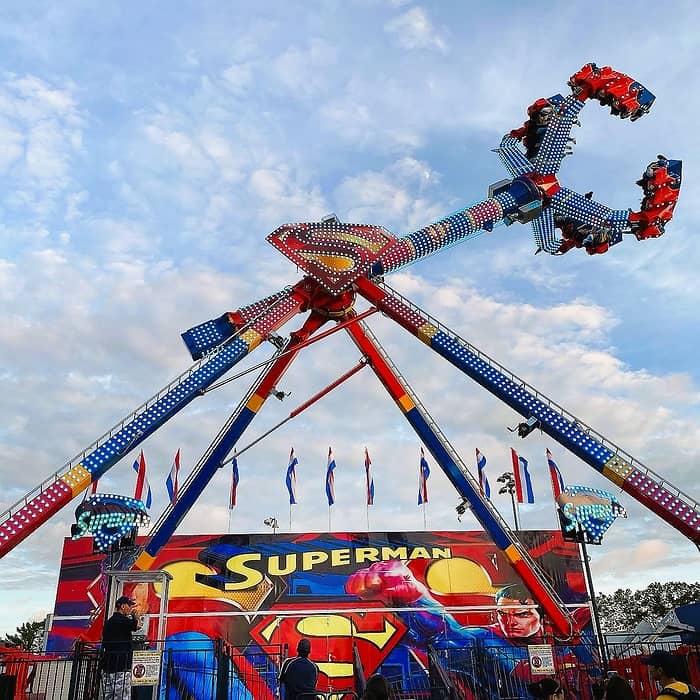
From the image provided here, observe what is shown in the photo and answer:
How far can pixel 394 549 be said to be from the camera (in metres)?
30.5

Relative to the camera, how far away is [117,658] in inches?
403

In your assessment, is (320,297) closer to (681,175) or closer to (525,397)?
(525,397)

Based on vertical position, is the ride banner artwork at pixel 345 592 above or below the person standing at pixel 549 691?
above

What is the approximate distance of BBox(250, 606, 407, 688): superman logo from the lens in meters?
27.9

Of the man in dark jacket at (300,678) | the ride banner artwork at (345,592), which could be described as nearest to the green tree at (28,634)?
the ride banner artwork at (345,592)

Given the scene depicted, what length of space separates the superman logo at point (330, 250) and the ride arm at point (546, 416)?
105 cm

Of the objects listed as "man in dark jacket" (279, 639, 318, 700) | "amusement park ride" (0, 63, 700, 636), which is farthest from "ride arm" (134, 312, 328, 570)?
"man in dark jacket" (279, 639, 318, 700)

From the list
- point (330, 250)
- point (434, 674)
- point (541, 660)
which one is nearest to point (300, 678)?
point (541, 660)

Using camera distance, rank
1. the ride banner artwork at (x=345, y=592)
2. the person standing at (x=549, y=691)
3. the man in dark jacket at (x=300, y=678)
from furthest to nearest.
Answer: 1. the ride banner artwork at (x=345, y=592)
2. the man in dark jacket at (x=300, y=678)
3. the person standing at (x=549, y=691)

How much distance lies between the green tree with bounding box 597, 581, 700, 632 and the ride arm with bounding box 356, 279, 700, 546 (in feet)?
147

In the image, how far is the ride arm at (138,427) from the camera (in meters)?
14.0

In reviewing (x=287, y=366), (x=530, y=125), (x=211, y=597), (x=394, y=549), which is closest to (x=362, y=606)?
(x=394, y=549)

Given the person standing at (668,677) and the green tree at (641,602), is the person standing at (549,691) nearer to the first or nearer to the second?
the person standing at (668,677)

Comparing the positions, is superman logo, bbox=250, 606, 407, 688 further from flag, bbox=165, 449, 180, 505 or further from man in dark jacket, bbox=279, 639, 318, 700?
man in dark jacket, bbox=279, 639, 318, 700
